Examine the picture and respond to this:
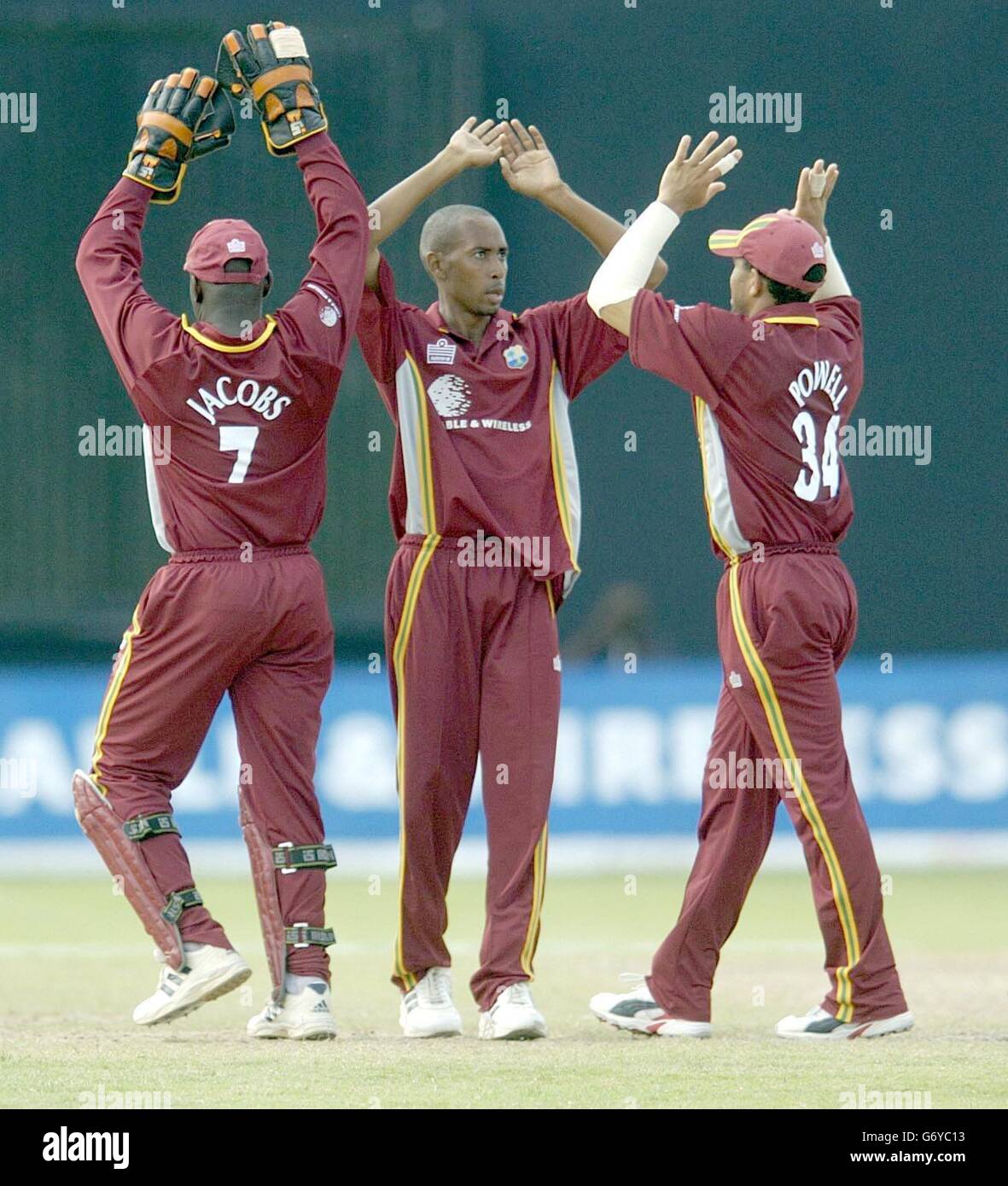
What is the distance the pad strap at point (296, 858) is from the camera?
6.68m

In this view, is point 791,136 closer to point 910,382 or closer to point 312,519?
point 910,382

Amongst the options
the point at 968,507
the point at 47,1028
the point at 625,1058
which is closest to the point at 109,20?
the point at 968,507

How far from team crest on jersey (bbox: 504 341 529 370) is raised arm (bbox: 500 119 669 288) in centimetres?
43

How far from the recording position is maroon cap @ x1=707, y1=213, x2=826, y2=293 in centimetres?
688

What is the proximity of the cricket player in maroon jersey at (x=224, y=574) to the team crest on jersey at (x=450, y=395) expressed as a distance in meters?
0.36

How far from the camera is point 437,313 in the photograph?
7.30 meters

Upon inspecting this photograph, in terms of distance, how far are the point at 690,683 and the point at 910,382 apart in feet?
14.2

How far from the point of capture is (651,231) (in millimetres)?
6934

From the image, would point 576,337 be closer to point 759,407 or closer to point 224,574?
point 759,407
